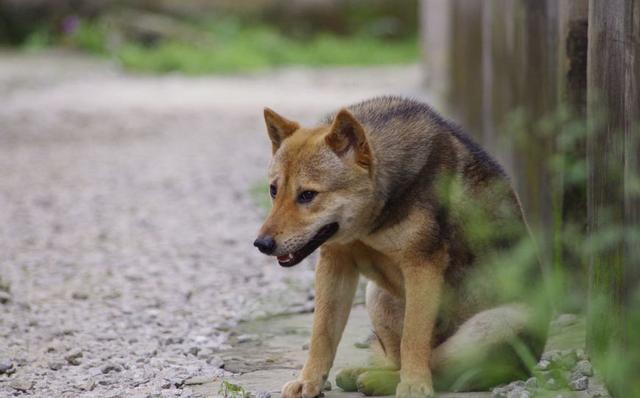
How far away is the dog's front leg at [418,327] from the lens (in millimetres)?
4355

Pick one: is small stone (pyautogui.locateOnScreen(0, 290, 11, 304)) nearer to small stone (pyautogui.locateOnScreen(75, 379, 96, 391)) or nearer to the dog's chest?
small stone (pyautogui.locateOnScreen(75, 379, 96, 391))

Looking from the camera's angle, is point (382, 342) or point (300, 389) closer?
point (300, 389)

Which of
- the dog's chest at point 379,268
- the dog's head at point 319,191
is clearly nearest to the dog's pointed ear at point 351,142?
the dog's head at point 319,191

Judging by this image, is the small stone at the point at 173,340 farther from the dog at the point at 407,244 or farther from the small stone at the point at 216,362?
the dog at the point at 407,244

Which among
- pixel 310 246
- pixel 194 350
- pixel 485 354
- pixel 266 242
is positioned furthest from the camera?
pixel 194 350

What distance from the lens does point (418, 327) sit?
437cm

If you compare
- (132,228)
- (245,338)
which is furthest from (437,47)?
(245,338)

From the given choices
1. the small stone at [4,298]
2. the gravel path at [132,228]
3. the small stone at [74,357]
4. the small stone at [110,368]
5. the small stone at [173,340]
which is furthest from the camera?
the small stone at [4,298]

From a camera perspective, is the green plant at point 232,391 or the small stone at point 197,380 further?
the small stone at point 197,380

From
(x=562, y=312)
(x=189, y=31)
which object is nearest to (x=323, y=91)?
(x=189, y=31)

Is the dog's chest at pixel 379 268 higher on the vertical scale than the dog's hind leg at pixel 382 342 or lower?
higher

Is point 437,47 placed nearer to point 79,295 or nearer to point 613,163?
point 79,295

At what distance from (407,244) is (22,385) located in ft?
5.87

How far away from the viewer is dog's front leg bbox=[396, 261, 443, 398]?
4.36m
